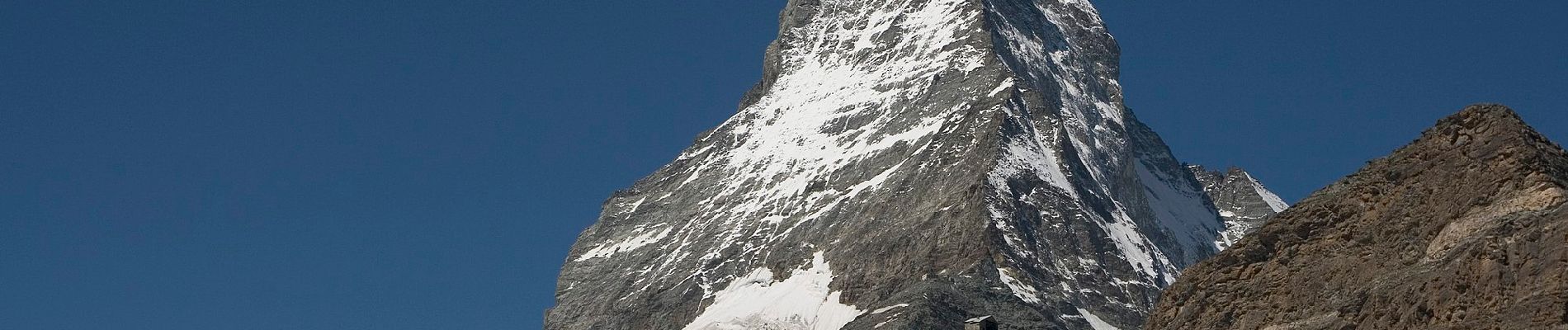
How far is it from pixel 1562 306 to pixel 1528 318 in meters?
0.54

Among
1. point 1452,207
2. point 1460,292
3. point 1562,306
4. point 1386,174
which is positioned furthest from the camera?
point 1386,174

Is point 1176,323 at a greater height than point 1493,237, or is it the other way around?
point 1176,323

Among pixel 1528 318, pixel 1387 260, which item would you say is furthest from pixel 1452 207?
pixel 1528 318

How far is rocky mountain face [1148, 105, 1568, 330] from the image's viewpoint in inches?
1470

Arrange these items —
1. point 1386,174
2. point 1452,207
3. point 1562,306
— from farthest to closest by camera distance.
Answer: point 1386,174, point 1452,207, point 1562,306

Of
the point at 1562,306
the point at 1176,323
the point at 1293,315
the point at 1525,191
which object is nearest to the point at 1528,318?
the point at 1562,306

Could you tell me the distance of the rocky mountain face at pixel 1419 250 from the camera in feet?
123

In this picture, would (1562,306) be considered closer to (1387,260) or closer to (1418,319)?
(1418,319)

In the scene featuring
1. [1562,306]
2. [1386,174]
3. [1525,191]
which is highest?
[1386,174]

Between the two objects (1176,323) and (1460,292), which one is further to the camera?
(1176,323)

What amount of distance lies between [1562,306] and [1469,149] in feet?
23.4

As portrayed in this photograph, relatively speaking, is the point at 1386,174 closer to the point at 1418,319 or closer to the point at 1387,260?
the point at 1387,260

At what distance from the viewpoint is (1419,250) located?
40.7 meters

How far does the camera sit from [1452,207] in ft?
134
